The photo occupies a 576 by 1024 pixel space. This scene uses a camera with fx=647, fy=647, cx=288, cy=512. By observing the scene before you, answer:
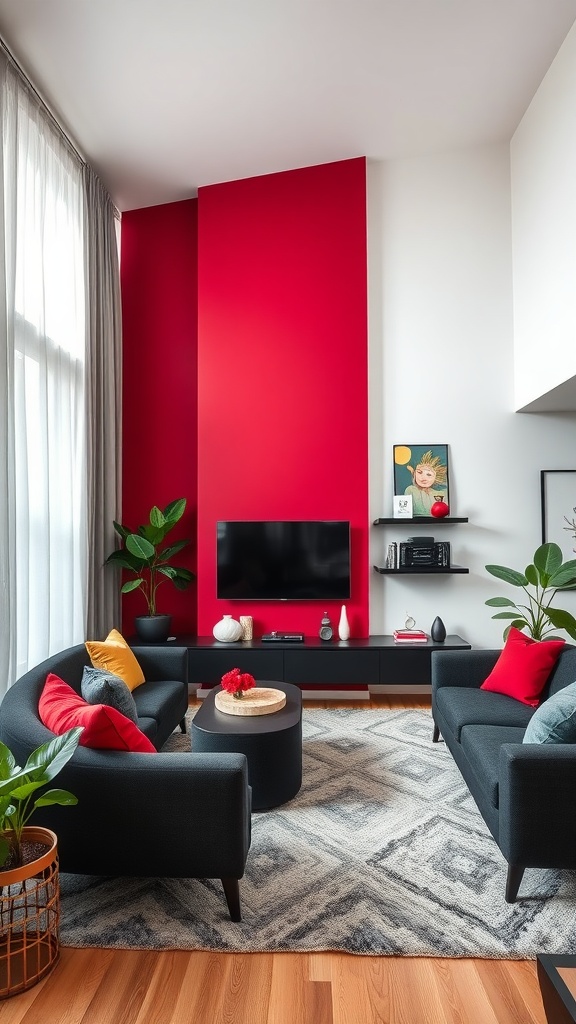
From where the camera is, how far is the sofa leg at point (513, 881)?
218 cm

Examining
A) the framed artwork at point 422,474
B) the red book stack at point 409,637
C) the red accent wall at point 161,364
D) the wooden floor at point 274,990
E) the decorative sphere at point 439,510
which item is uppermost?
the red accent wall at point 161,364

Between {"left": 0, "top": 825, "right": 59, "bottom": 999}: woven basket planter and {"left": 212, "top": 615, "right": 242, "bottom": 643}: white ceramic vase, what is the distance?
107 inches

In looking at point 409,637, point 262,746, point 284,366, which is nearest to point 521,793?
point 262,746

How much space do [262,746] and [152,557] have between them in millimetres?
2245

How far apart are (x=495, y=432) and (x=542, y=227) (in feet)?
4.81

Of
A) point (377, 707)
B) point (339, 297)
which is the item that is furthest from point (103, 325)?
point (377, 707)

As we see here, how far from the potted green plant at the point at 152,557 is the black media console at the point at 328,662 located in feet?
1.28

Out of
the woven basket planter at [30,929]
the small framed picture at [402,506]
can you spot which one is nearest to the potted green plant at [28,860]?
the woven basket planter at [30,929]

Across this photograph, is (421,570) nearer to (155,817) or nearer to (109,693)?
(109,693)

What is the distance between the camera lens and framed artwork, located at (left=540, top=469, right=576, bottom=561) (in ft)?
16.1

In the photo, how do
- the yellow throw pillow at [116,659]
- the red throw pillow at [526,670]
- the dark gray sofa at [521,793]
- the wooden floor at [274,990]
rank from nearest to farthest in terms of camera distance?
1. the wooden floor at [274,990]
2. the dark gray sofa at [521,793]
3. the red throw pillow at [526,670]
4. the yellow throw pillow at [116,659]

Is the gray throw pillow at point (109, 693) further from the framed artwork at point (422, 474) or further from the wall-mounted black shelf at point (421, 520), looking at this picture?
the framed artwork at point (422, 474)

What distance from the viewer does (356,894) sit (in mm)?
2250

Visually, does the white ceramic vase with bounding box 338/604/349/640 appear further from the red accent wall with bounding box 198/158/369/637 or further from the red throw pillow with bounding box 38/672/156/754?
→ the red throw pillow with bounding box 38/672/156/754
